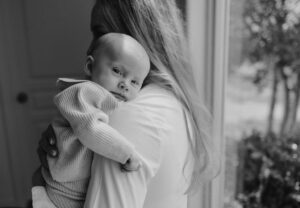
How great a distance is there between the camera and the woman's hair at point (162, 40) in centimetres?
80

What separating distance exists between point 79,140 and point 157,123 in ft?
0.63

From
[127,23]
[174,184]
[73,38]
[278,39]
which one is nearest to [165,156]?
[174,184]

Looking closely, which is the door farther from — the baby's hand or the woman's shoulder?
the baby's hand

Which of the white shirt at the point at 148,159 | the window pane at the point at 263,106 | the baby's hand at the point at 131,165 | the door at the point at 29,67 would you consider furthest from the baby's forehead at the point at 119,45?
the door at the point at 29,67

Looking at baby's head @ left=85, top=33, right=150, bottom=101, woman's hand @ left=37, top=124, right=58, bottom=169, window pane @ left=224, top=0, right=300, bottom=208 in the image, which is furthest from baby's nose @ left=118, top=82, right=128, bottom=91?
window pane @ left=224, top=0, right=300, bottom=208

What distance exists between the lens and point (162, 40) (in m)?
0.81

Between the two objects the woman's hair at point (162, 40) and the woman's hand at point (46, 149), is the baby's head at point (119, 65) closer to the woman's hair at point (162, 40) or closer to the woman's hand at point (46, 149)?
the woman's hair at point (162, 40)

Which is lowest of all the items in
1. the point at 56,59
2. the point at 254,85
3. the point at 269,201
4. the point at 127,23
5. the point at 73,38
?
the point at 269,201

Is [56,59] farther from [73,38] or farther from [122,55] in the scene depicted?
[122,55]

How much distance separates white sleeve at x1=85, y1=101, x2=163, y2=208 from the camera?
64 centimetres

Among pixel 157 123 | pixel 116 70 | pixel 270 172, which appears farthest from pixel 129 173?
pixel 270 172

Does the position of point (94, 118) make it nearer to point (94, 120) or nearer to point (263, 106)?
point (94, 120)

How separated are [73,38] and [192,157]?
5.15 feet

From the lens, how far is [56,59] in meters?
2.17
